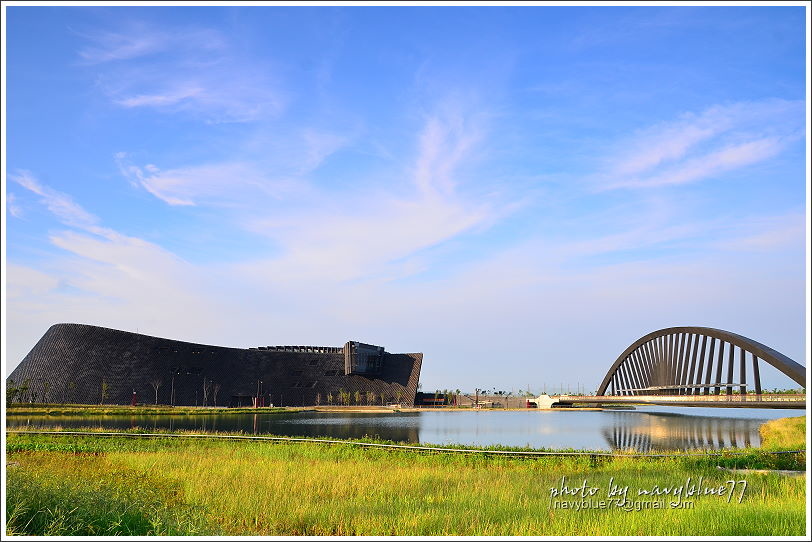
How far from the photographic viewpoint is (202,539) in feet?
29.3

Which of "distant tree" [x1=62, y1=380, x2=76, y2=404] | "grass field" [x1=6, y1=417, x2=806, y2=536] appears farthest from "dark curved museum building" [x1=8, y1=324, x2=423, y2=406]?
"grass field" [x1=6, y1=417, x2=806, y2=536]

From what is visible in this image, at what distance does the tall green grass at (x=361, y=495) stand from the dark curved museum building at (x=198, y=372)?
8018cm

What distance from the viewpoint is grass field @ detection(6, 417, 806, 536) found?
12.4 meters

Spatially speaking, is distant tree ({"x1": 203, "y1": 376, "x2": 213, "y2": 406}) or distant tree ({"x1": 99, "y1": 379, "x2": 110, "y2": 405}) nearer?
distant tree ({"x1": 99, "y1": 379, "x2": 110, "y2": 405})

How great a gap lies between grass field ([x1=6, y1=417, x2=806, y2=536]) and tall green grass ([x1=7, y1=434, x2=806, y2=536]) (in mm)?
51

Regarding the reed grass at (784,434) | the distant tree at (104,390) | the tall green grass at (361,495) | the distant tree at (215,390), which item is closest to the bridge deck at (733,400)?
the reed grass at (784,434)

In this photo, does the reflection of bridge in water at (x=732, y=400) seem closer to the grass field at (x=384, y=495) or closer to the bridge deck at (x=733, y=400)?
the bridge deck at (x=733, y=400)

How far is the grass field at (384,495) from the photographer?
12.4m

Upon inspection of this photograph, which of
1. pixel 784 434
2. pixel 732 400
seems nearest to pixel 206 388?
pixel 732 400

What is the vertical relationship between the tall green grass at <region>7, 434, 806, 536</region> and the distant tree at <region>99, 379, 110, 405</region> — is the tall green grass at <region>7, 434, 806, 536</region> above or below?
above

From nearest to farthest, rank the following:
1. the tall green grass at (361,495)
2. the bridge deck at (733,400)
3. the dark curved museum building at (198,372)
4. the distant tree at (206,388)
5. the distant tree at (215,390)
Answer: the tall green grass at (361,495) → the bridge deck at (733,400) → the dark curved museum building at (198,372) → the distant tree at (206,388) → the distant tree at (215,390)

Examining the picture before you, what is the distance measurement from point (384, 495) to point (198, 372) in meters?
111

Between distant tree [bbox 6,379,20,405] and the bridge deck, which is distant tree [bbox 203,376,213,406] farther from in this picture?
the bridge deck

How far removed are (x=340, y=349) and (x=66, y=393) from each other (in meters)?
62.6
